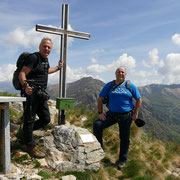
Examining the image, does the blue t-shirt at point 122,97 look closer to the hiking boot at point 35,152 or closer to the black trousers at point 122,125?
the black trousers at point 122,125

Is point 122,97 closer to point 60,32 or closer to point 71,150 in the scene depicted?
point 71,150

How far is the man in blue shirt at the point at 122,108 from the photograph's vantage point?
16.6 feet

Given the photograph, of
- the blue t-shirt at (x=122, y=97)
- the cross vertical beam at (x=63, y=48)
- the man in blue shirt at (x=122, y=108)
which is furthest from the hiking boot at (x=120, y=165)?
the cross vertical beam at (x=63, y=48)

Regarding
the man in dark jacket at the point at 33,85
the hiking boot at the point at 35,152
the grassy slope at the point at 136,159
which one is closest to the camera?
the man in dark jacket at the point at 33,85

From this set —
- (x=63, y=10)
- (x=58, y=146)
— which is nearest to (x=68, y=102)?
(x=58, y=146)

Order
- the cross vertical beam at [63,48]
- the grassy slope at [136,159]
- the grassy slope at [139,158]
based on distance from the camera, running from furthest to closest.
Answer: the cross vertical beam at [63,48]
the grassy slope at [139,158]
the grassy slope at [136,159]

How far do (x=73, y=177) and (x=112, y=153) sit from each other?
242 centimetres

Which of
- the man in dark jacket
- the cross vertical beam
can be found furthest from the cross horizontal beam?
the man in dark jacket

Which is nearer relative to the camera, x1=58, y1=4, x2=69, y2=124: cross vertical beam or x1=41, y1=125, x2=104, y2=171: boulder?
x1=41, y1=125, x2=104, y2=171: boulder

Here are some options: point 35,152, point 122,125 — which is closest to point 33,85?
point 35,152

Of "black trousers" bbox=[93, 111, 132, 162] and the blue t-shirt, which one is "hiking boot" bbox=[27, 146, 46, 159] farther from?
the blue t-shirt

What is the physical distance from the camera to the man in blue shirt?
5051 mm

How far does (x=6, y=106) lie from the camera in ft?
12.0

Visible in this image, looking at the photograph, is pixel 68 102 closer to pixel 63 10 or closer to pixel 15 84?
pixel 15 84
